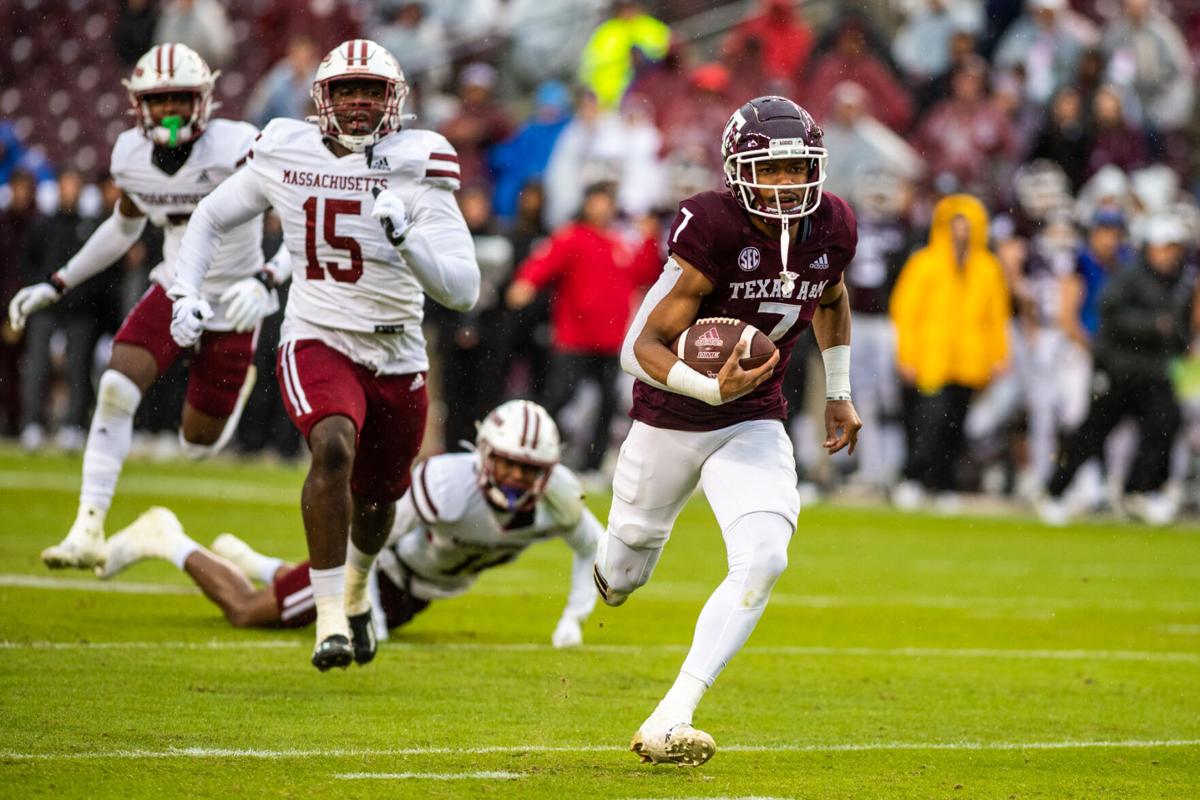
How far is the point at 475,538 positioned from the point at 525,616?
1133 mm

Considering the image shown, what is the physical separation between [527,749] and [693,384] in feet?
3.69

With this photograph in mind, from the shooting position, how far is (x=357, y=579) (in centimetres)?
682

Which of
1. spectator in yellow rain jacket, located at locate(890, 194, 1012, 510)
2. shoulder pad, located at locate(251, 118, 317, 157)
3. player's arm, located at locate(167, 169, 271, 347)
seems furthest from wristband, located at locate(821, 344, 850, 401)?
spectator in yellow rain jacket, located at locate(890, 194, 1012, 510)

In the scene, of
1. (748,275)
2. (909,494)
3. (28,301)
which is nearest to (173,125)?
(28,301)

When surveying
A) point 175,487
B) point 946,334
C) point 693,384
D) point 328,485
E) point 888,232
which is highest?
point 693,384

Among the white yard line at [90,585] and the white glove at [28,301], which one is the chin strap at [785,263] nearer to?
the white glove at [28,301]

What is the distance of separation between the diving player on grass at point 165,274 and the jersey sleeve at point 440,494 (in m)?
0.95

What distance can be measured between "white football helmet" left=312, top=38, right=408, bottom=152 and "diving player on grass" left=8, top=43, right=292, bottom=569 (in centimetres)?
117

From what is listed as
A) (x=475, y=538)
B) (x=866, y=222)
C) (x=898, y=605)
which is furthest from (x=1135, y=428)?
(x=475, y=538)

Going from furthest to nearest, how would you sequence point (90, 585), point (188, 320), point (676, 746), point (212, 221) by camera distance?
point (90, 585), point (212, 221), point (188, 320), point (676, 746)

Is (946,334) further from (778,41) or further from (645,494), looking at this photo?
(645,494)

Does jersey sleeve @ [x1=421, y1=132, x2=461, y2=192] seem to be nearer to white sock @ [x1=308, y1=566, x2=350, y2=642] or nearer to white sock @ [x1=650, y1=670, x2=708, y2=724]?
white sock @ [x1=308, y1=566, x2=350, y2=642]

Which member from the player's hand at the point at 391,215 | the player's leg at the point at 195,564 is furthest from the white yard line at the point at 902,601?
the player's hand at the point at 391,215

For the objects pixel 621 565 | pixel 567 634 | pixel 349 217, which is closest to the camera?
pixel 621 565
